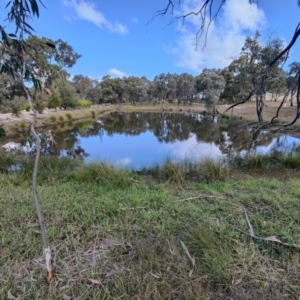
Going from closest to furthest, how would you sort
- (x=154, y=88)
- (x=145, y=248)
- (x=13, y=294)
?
(x=13, y=294) < (x=145, y=248) < (x=154, y=88)

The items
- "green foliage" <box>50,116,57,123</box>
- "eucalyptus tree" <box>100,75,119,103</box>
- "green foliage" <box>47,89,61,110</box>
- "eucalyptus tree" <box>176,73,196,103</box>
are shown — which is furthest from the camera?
"eucalyptus tree" <box>100,75,119,103</box>

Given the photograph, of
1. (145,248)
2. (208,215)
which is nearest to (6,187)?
(145,248)

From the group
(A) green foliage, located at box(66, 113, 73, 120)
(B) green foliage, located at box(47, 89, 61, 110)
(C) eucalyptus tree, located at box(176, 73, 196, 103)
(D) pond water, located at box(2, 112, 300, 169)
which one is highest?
(C) eucalyptus tree, located at box(176, 73, 196, 103)

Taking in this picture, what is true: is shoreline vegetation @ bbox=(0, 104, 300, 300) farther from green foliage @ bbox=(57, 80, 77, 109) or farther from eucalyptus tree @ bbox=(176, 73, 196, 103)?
eucalyptus tree @ bbox=(176, 73, 196, 103)

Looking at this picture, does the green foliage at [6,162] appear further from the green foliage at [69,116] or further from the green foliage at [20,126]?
the green foliage at [69,116]

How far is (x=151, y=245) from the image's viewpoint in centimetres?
155

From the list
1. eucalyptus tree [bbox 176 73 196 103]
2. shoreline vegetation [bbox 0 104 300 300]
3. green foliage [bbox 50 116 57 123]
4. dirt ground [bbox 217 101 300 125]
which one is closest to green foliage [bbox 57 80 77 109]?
green foliage [bbox 50 116 57 123]

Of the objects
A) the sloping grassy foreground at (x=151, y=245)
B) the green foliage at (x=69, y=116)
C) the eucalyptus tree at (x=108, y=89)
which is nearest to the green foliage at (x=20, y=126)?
the green foliage at (x=69, y=116)

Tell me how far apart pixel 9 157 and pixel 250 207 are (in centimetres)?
449

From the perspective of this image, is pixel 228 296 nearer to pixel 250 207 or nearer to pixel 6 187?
pixel 250 207

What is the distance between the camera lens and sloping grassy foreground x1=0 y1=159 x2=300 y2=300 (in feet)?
4.08

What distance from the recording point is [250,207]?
2.18 m

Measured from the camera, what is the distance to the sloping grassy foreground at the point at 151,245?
124 centimetres

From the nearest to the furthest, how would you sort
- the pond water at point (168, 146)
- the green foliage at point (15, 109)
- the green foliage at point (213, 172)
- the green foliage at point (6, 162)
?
the green foliage at point (213, 172)
the green foliage at point (6, 162)
the pond water at point (168, 146)
the green foliage at point (15, 109)
